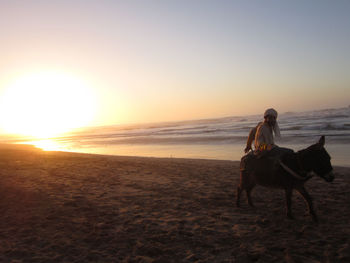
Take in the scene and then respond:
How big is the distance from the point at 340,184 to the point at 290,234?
4.77 m

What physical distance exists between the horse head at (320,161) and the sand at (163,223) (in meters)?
1.03

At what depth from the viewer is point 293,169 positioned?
498 cm

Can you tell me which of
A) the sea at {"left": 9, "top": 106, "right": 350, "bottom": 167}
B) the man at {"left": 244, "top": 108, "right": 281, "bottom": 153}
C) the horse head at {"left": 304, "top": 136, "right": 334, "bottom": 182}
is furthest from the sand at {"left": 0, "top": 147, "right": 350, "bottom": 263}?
the sea at {"left": 9, "top": 106, "right": 350, "bottom": 167}

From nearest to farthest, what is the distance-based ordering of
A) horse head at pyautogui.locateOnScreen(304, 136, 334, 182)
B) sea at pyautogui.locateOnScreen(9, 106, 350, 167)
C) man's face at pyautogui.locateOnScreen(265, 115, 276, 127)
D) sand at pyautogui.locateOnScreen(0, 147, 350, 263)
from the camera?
sand at pyautogui.locateOnScreen(0, 147, 350, 263), horse head at pyautogui.locateOnScreen(304, 136, 334, 182), man's face at pyautogui.locateOnScreen(265, 115, 276, 127), sea at pyautogui.locateOnScreen(9, 106, 350, 167)

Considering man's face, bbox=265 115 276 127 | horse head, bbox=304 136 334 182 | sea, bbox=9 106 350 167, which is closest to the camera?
horse head, bbox=304 136 334 182

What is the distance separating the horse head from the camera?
15.2 feet

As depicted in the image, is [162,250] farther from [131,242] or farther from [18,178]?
[18,178]

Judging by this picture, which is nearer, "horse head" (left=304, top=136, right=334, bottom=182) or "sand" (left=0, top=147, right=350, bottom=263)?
"sand" (left=0, top=147, right=350, bottom=263)

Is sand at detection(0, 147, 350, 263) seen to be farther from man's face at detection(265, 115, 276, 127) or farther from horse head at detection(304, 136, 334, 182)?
man's face at detection(265, 115, 276, 127)

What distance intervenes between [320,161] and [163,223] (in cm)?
319

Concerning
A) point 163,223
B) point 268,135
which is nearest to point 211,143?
point 268,135

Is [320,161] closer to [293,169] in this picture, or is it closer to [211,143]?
[293,169]

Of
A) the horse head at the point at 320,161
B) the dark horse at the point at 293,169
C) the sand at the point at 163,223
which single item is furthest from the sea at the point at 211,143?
the horse head at the point at 320,161

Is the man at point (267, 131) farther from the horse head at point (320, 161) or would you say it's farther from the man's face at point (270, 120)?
the horse head at point (320, 161)
